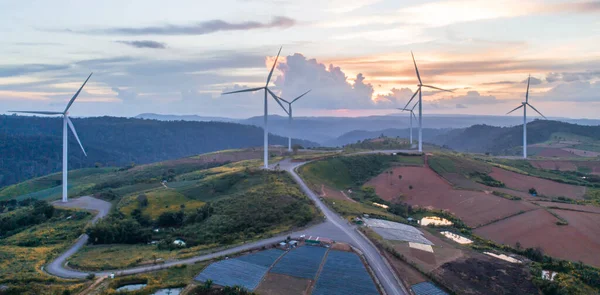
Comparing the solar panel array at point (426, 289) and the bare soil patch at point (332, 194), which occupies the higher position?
the bare soil patch at point (332, 194)

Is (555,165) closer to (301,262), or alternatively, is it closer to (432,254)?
(432,254)

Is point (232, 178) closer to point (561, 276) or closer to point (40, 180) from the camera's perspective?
point (561, 276)

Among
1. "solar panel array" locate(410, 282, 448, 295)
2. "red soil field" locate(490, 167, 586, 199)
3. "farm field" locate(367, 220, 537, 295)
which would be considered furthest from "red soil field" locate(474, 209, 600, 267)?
"solar panel array" locate(410, 282, 448, 295)

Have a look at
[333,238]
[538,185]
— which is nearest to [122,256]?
[333,238]

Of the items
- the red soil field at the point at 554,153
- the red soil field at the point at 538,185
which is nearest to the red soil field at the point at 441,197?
the red soil field at the point at 538,185

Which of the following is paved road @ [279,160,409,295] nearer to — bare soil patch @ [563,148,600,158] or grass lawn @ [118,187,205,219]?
grass lawn @ [118,187,205,219]

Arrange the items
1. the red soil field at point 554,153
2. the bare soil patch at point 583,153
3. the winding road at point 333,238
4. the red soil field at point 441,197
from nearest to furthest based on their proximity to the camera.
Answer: the winding road at point 333,238
the red soil field at point 441,197
the bare soil patch at point 583,153
the red soil field at point 554,153

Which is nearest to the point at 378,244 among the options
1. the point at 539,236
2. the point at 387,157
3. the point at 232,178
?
the point at 539,236

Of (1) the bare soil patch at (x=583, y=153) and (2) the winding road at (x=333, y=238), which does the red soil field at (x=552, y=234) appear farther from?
(1) the bare soil patch at (x=583, y=153)
